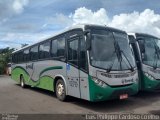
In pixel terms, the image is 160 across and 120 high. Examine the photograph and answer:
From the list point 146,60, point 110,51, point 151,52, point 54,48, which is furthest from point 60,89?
point 151,52

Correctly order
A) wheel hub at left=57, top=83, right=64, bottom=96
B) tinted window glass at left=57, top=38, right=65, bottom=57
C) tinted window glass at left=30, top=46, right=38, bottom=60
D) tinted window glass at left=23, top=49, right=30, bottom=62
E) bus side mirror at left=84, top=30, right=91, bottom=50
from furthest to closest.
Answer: tinted window glass at left=23, top=49, right=30, bottom=62
tinted window glass at left=30, top=46, right=38, bottom=60
tinted window glass at left=57, top=38, right=65, bottom=57
wheel hub at left=57, top=83, right=64, bottom=96
bus side mirror at left=84, top=30, right=91, bottom=50

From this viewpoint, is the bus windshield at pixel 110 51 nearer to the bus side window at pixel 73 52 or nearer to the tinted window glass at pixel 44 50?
the bus side window at pixel 73 52

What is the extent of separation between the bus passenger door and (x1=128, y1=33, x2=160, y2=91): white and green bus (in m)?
3.35

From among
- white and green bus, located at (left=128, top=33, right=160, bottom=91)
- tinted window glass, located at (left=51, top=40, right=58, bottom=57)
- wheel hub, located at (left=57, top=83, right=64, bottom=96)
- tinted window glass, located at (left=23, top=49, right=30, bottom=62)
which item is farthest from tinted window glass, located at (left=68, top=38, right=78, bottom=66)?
tinted window glass, located at (left=23, top=49, right=30, bottom=62)

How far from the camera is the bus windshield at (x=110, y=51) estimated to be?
10.0 meters

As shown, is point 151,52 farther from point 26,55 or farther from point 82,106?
point 26,55


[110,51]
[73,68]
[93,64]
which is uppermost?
[110,51]

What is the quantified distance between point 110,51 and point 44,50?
5199 millimetres

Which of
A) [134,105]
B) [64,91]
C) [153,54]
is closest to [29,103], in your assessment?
[64,91]

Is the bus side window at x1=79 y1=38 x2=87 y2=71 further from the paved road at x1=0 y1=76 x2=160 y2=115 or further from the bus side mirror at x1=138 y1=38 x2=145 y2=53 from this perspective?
the bus side mirror at x1=138 y1=38 x2=145 y2=53

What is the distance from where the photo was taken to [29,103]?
475 inches

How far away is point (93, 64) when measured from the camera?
987 centimetres

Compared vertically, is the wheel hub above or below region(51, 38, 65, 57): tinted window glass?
below

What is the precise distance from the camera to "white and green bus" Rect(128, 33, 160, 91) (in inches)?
496
